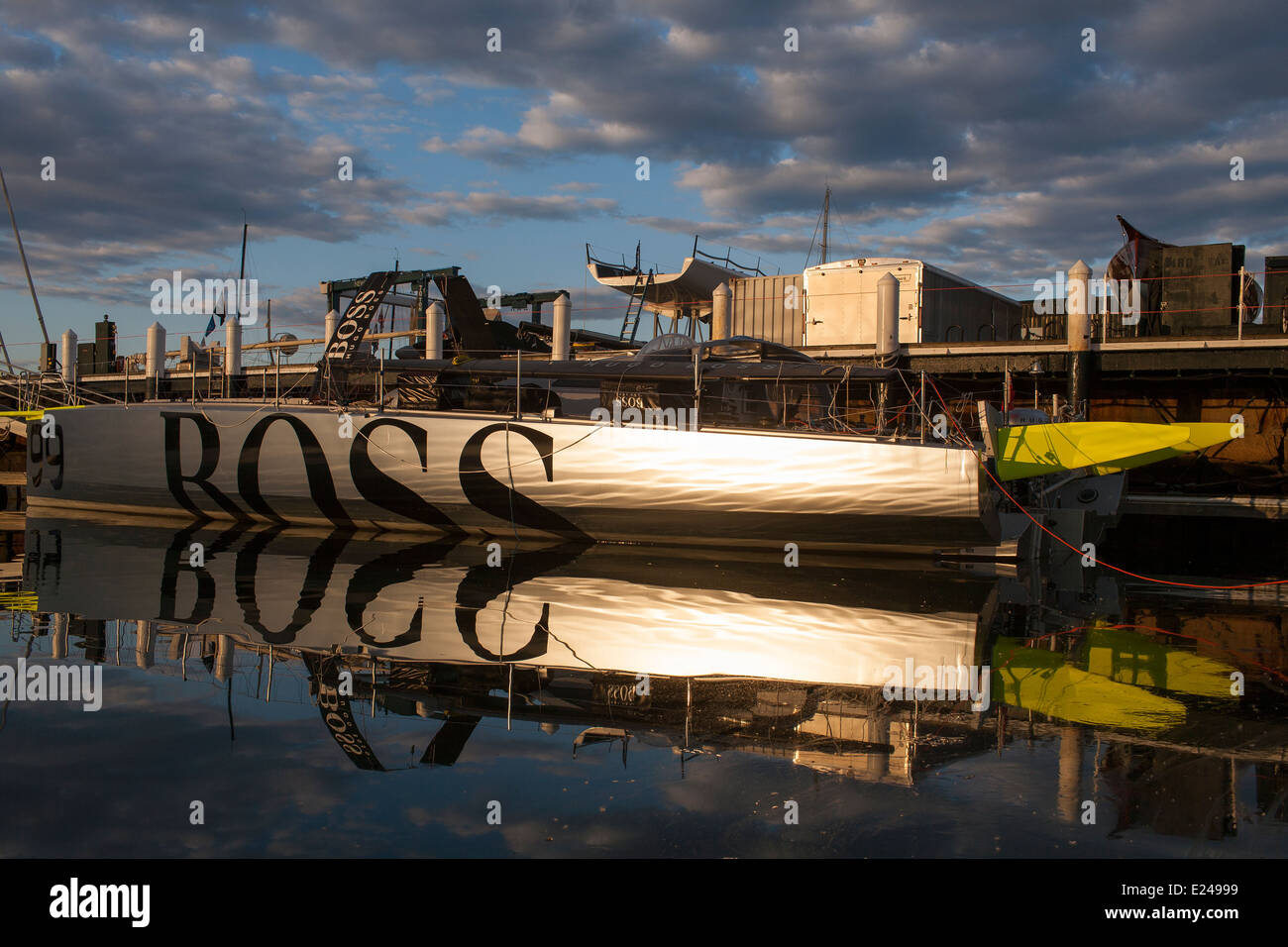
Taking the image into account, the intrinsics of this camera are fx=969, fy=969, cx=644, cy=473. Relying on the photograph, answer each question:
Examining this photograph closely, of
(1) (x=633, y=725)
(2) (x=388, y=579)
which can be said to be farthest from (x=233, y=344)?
(1) (x=633, y=725)

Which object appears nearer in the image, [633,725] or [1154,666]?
[633,725]

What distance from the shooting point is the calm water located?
3084 millimetres

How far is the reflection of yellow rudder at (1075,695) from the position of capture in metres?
4.42

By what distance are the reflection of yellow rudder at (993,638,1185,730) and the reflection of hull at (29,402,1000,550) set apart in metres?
4.29

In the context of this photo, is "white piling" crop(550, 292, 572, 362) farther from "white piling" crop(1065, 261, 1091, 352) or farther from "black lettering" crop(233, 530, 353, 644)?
"white piling" crop(1065, 261, 1091, 352)

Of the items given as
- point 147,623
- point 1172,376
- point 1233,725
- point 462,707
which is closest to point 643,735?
point 462,707

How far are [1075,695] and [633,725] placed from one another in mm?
2270

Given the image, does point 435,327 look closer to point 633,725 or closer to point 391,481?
point 391,481

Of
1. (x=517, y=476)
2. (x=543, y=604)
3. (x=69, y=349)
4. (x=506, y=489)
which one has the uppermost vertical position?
(x=69, y=349)

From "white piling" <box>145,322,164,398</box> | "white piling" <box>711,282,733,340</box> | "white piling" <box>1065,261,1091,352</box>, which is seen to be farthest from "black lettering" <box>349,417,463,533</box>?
"white piling" <box>145,322,164,398</box>

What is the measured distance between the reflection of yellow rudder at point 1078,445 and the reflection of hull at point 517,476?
0.92m

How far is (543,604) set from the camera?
23.8 feet
